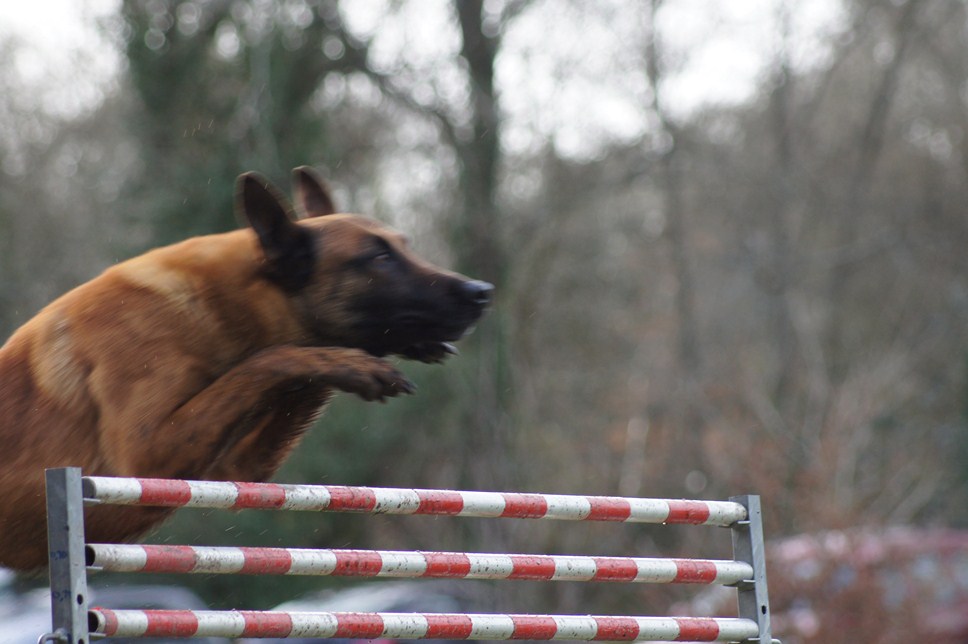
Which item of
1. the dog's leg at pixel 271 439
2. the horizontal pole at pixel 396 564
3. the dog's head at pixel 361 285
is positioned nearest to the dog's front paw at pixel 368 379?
the dog's leg at pixel 271 439

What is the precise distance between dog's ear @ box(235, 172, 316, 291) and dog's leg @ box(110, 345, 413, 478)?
49 cm

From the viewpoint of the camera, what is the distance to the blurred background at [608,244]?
14492 mm

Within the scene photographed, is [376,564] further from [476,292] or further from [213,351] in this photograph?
[476,292]

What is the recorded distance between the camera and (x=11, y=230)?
21.5 meters

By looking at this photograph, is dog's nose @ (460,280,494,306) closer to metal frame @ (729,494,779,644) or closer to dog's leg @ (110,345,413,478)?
dog's leg @ (110,345,413,478)

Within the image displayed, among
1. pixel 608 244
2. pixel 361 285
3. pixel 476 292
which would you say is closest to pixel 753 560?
pixel 476 292

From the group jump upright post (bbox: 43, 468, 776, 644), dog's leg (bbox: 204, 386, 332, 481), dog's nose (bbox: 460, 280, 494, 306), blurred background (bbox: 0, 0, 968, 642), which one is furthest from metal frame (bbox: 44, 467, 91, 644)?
blurred background (bbox: 0, 0, 968, 642)

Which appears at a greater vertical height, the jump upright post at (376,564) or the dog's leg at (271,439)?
the dog's leg at (271,439)

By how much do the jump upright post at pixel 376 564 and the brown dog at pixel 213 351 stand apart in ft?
1.08

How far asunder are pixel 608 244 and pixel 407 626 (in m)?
17.9

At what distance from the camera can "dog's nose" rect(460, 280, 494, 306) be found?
15.0 ft

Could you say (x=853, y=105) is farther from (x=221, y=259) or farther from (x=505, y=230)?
(x=221, y=259)

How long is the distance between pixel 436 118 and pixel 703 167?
823cm

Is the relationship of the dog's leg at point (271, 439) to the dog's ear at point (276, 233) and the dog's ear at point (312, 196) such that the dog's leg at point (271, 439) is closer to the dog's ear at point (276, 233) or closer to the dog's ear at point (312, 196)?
the dog's ear at point (276, 233)
